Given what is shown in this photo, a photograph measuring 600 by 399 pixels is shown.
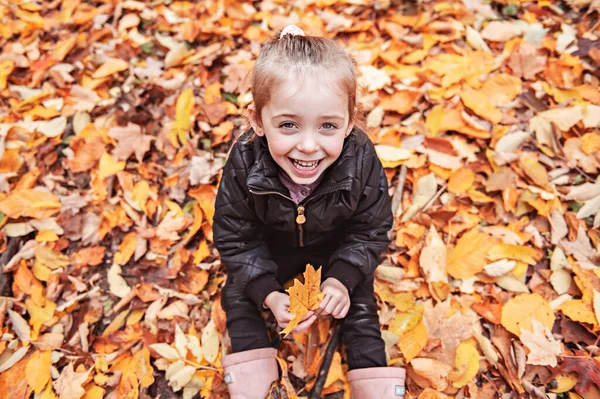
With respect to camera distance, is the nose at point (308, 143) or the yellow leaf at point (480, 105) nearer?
the nose at point (308, 143)

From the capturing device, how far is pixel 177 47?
2.84 m

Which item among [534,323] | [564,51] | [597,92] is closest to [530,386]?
[534,323]

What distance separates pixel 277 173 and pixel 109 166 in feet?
3.91

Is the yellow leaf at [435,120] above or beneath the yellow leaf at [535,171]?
above

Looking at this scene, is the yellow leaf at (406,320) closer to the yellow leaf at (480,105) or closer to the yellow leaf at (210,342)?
the yellow leaf at (210,342)

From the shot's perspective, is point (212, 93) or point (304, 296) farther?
point (212, 93)

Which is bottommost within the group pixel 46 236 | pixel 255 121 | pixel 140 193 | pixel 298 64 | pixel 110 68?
pixel 46 236

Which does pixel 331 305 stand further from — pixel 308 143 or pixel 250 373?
pixel 308 143

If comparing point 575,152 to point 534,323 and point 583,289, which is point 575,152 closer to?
point 583,289

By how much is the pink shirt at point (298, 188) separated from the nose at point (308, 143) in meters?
0.25

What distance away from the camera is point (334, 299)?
1760 millimetres

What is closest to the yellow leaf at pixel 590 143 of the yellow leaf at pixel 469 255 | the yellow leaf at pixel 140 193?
the yellow leaf at pixel 469 255

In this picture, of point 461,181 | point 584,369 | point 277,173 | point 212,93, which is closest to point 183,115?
point 212,93

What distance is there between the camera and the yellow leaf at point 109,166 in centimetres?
243
